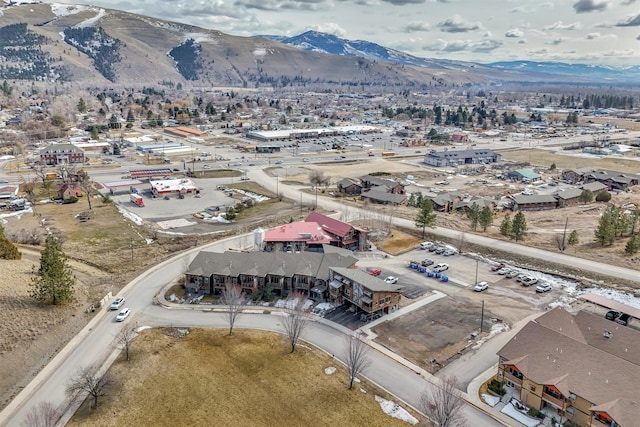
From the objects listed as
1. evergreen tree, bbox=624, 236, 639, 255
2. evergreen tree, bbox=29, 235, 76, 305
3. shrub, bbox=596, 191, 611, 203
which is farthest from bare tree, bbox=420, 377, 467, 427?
shrub, bbox=596, 191, 611, 203

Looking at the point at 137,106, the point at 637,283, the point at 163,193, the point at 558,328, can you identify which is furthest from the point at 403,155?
the point at 137,106

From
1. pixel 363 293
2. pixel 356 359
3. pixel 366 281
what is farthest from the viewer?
pixel 366 281

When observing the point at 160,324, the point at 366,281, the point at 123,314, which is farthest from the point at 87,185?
the point at 366,281

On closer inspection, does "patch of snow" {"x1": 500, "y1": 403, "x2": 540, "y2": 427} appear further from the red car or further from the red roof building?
the red roof building

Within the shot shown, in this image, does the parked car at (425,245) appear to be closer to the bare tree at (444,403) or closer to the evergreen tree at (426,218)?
the evergreen tree at (426,218)

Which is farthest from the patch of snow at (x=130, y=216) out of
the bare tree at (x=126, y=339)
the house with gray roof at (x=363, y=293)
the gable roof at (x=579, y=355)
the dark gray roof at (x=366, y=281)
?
the gable roof at (x=579, y=355)

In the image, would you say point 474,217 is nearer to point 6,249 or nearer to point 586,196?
point 586,196
